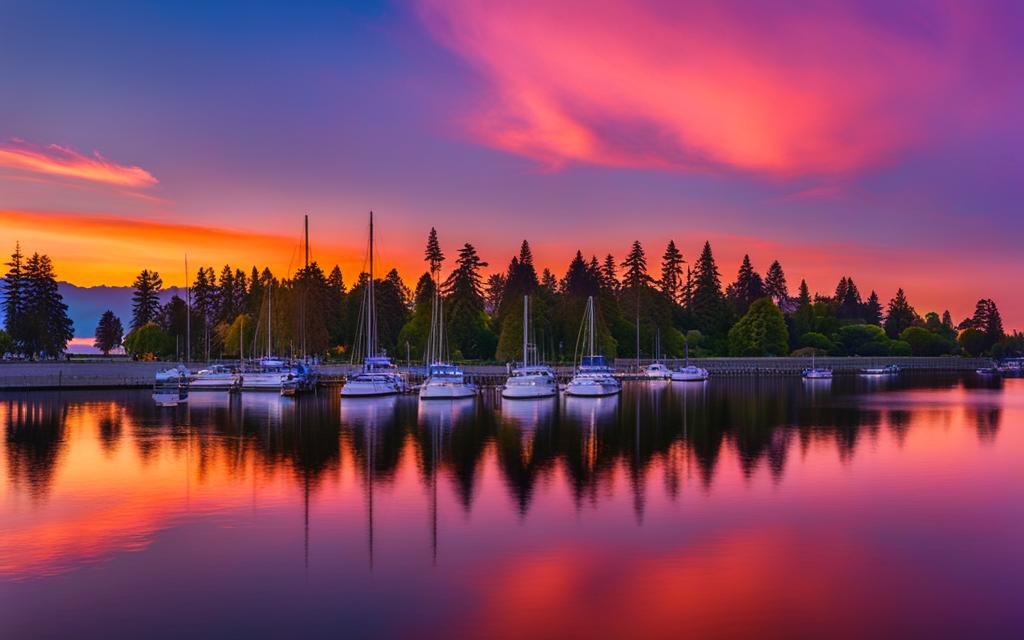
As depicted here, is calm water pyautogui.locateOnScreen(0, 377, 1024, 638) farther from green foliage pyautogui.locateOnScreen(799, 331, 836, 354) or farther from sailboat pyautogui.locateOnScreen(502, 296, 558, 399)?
green foliage pyautogui.locateOnScreen(799, 331, 836, 354)

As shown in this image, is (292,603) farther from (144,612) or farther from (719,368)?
(719,368)

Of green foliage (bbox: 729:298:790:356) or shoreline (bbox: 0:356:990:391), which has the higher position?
green foliage (bbox: 729:298:790:356)

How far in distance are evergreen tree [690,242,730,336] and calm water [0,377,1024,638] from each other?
356ft

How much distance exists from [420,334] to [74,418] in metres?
61.9

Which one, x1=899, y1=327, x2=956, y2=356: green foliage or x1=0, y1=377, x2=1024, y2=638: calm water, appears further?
x1=899, y1=327, x2=956, y2=356: green foliage

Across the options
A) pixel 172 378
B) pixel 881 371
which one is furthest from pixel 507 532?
pixel 881 371

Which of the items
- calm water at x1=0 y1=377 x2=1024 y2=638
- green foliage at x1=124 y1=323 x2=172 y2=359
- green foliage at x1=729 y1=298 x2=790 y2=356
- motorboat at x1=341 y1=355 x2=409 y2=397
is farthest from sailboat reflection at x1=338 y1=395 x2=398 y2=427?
green foliage at x1=729 y1=298 x2=790 y2=356

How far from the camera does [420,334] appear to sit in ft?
408

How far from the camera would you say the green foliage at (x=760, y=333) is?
160625 mm

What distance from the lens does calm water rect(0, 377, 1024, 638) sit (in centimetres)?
2012

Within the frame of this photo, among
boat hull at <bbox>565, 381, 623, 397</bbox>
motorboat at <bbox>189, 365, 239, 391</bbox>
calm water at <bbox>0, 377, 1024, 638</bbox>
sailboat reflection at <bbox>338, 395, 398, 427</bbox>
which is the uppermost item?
motorboat at <bbox>189, 365, 239, 391</bbox>

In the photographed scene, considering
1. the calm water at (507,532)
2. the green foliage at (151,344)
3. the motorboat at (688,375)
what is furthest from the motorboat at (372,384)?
the green foliage at (151,344)

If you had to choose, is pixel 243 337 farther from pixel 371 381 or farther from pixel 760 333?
pixel 760 333

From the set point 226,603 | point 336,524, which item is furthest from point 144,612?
point 336,524
